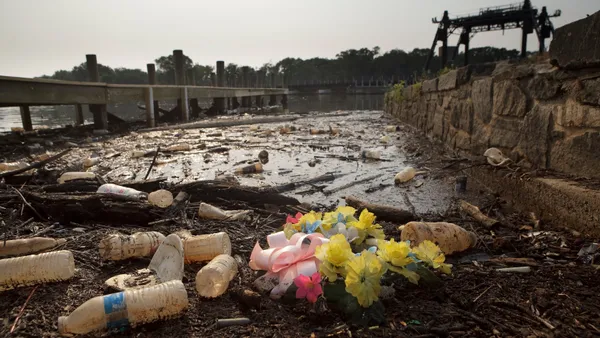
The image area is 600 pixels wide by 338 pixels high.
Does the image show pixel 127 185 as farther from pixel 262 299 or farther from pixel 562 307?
pixel 562 307

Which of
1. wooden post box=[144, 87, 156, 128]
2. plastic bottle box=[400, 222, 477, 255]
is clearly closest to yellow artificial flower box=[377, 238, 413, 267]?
plastic bottle box=[400, 222, 477, 255]

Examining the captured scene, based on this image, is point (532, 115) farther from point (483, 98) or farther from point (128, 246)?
point (128, 246)

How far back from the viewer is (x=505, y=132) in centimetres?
342

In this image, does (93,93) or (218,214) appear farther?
(93,93)

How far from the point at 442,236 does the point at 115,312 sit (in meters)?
1.97

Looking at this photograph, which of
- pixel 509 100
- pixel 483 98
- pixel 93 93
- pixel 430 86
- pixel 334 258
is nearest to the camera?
pixel 334 258

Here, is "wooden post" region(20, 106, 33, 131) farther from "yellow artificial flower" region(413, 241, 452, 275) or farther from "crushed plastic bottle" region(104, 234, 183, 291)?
"yellow artificial flower" region(413, 241, 452, 275)

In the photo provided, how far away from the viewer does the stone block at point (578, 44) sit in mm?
2188

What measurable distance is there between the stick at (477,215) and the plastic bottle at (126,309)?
236cm

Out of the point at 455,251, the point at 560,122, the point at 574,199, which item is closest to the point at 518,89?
the point at 560,122

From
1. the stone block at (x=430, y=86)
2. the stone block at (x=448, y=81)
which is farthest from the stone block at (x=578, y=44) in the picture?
the stone block at (x=430, y=86)

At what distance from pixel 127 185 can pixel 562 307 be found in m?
3.82

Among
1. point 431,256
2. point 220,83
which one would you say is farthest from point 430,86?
point 220,83

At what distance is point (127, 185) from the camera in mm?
3703
